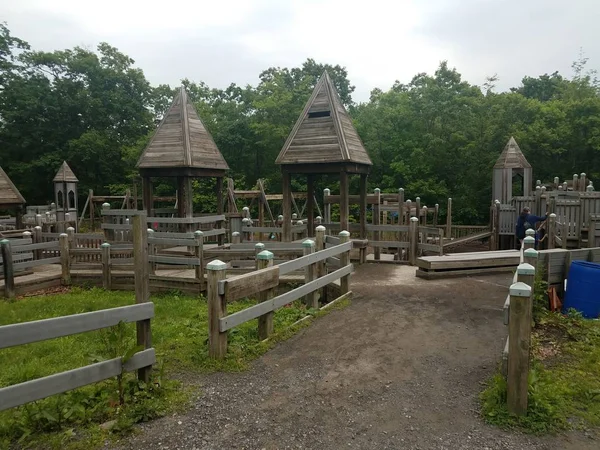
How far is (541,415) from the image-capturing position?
4031mm

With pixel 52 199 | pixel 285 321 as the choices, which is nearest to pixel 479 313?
pixel 285 321

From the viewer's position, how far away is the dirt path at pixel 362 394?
3736 millimetres

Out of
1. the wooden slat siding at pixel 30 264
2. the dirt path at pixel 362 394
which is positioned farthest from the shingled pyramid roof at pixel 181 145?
the dirt path at pixel 362 394

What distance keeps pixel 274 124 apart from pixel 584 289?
26058mm

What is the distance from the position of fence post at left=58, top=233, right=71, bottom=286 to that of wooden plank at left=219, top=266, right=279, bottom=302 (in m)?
9.44

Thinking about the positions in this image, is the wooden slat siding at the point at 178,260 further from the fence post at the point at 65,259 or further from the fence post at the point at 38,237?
the fence post at the point at 38,237

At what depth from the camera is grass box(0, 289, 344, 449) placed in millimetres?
3809

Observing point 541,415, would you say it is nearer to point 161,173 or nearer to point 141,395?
point 141,395

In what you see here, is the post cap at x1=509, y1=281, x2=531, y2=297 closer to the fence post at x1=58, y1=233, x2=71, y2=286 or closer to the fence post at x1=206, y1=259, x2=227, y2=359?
the fence post at x1=206, y1=259, x2=227, y2=359

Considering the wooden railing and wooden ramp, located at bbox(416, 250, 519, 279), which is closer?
the wooden railing

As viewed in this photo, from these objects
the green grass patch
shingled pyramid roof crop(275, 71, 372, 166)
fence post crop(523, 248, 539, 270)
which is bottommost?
the green grass patch

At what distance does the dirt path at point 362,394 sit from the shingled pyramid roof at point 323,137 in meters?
5.65

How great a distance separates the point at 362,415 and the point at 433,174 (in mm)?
27237

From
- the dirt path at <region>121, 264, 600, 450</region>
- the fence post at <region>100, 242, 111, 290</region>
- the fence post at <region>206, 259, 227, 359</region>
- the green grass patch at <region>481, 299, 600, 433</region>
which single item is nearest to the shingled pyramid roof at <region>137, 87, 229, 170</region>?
the fence post at <region>100, 242, 111, 290</region>
